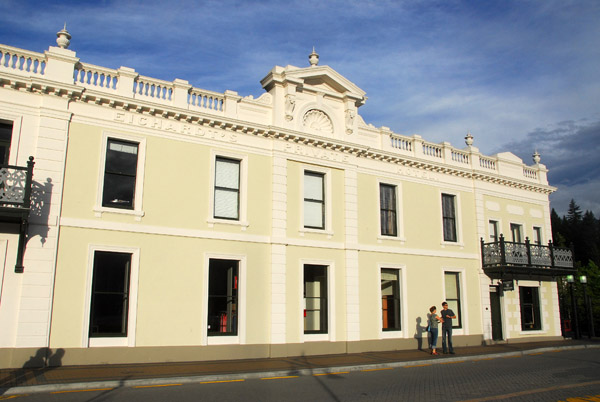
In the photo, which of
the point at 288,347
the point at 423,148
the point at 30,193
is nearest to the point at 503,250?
the point at 423,148

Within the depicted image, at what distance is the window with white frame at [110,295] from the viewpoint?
1486cm

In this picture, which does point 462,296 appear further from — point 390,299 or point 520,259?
point 390,299

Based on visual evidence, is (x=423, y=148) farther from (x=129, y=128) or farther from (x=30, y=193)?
(x=30, y=193)

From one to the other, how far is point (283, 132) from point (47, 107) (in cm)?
775

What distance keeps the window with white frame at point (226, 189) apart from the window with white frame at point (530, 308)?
49.3ft

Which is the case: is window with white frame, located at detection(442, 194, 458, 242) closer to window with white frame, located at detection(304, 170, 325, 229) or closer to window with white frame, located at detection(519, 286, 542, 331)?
window with white frame, located at detection(519, 286, 542, 331)

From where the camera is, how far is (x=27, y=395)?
10.1m

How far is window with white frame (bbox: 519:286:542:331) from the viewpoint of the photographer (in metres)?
24.4

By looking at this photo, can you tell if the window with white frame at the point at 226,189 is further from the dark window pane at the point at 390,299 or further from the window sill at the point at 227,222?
the dark window pane at the point at 390,299

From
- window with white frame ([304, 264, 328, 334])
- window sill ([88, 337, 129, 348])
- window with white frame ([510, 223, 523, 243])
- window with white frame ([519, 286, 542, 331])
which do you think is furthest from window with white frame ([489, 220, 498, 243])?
window sill ([88, 337, 129, 348])

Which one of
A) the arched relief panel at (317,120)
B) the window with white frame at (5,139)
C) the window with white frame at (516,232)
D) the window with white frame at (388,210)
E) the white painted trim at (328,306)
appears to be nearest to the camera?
the window with white frame at (5,139)

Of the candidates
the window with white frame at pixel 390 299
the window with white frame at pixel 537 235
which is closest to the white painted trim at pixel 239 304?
the window with white frame at pixel 390 299

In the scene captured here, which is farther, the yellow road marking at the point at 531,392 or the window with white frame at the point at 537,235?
the window with white frame at the point at 537,235

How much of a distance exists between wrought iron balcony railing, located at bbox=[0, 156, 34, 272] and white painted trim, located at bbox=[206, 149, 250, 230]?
5542mm
